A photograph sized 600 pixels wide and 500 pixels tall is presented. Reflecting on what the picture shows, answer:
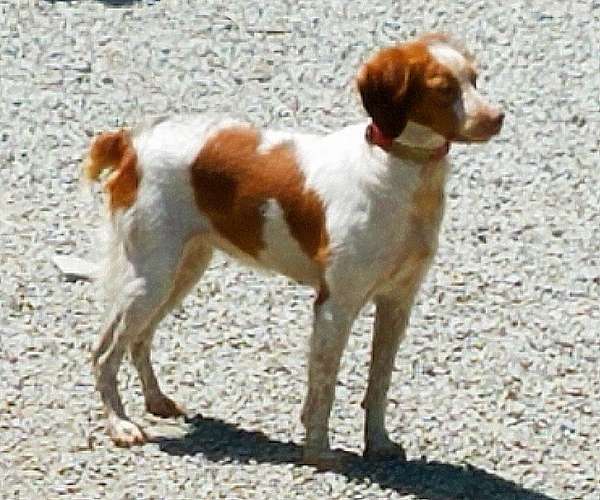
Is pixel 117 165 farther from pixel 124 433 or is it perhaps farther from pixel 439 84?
pixel 439 84

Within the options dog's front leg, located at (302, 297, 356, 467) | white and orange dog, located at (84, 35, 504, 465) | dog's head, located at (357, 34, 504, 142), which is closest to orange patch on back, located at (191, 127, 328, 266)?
white and orange dog, located at (84, 35, 504, 465)

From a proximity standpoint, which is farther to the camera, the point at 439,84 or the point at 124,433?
the point at 124,433

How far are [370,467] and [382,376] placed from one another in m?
0.30

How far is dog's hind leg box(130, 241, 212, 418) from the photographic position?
6.57 meters

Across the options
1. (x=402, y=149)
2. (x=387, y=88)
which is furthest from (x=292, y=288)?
(x=387, y=88)

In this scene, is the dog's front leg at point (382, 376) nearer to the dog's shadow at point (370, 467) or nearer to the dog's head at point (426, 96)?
the dog's shadow at point (370, 467)

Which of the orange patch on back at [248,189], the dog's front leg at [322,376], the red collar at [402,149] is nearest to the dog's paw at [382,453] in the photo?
the dog's front leg at [322,376]

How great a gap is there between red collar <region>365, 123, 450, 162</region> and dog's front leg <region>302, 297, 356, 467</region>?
52cm

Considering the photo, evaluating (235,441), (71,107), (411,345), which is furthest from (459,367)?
(71,107)

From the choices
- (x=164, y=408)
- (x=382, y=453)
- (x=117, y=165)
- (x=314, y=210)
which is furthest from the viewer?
(x=164, y=408)

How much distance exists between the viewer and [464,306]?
24.6 feet

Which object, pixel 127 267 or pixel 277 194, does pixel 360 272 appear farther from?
pixel 127 267

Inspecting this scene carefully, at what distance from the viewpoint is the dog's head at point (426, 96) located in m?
5.79

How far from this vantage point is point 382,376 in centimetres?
635
